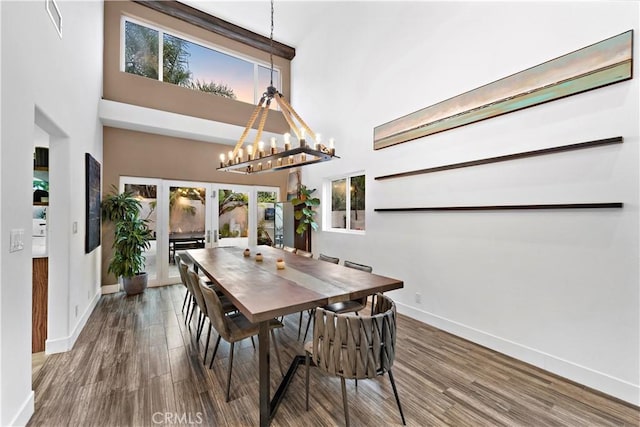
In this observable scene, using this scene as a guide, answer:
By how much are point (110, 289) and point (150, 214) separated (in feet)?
4.67

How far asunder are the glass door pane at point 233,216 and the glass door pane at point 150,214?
3.90 feet

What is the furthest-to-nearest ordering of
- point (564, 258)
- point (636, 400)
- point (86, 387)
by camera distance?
point (564, 258) → point (86, 387) → point (636, 400)

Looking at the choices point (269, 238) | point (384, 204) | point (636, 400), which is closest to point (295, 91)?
point (269, 238)

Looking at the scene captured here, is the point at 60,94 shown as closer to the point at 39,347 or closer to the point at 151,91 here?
the point at 39,347

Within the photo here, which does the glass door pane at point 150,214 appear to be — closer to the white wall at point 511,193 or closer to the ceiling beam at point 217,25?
the ceiling beam at point 217,25

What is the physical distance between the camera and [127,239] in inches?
168

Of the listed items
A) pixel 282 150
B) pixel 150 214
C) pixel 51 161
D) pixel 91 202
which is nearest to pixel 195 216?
pixel 150 214

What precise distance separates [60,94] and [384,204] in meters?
3.76

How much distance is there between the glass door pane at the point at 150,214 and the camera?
5.01m

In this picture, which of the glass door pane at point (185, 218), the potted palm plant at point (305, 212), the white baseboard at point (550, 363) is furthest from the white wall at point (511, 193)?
the glass door pane at point (185, 218)

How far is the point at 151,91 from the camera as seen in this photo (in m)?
4.95

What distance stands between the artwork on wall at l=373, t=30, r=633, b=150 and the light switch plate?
3739 millimetres

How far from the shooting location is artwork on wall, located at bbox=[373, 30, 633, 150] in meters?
2.03

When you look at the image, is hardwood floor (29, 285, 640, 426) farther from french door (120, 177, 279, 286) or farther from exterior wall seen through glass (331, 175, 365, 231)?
french door (120, 177, 279, 286)
